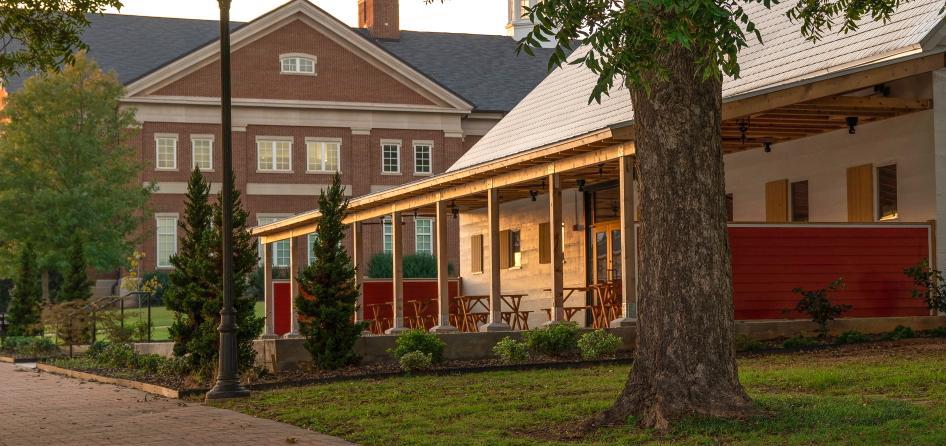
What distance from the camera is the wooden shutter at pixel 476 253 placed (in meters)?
34.1

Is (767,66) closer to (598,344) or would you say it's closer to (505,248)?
(598,344)

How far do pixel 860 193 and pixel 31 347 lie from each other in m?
18.8

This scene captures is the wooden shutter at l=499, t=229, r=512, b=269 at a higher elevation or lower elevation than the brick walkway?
higher

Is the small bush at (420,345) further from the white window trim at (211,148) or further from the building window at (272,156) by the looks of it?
the building window at (272,156)

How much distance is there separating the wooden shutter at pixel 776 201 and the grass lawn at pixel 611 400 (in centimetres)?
528

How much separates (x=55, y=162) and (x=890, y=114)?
3264 cm

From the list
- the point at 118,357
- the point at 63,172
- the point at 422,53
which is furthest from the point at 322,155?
the point at 118,357

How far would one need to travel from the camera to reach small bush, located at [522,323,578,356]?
19.7 meters

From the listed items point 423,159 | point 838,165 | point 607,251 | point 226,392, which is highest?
point 423,159

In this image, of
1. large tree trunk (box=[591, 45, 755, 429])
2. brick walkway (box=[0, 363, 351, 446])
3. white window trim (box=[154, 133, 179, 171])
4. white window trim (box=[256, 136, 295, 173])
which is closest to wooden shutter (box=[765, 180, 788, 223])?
brick walkway (box=[0, 363, 351, 446])

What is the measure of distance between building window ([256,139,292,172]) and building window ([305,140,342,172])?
0.93 meters

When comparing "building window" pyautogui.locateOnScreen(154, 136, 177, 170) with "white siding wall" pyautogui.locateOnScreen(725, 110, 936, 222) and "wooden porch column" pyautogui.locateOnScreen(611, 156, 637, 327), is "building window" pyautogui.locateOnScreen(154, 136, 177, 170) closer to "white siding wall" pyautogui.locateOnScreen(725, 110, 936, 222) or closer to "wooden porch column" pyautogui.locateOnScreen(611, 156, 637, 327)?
"white siding wall" pyautogui.locateOnScreen(725, 110, 936, 222)

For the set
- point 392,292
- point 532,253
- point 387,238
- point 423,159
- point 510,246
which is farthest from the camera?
point 423,159

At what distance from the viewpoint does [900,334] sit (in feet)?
65.3
